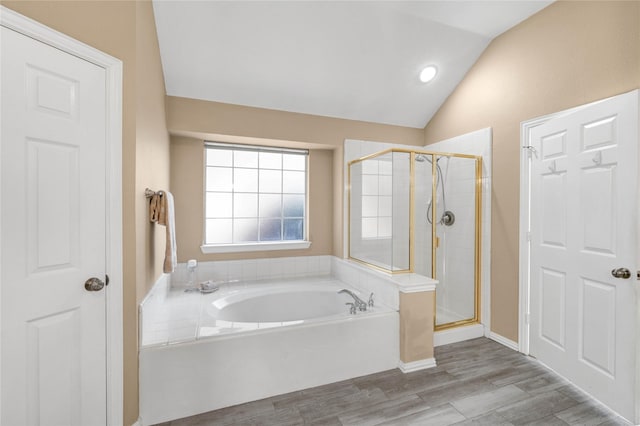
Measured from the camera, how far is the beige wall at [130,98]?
134 cm

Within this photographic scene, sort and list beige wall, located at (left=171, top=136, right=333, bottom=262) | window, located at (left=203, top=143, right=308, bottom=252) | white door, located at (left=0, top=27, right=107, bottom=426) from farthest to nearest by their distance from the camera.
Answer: window, located at (left=203, top=143, right=308, bottom=252)
beige wall, located at (left=171, top=136, right=333, bottom=262)
white door, located at (left=0, top=27, right=107, bottom=426)

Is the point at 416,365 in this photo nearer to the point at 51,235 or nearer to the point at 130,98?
the point at 51,235

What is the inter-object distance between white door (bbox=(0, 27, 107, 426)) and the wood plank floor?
68 centimetres

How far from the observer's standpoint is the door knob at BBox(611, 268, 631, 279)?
67.7 inches

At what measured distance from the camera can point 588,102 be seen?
2.02 m

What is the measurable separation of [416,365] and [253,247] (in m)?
2.01

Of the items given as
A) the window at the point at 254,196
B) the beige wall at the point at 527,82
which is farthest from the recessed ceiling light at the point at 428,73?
the window at the point at 254,196

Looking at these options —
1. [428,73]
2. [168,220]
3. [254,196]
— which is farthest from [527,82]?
[168,220]

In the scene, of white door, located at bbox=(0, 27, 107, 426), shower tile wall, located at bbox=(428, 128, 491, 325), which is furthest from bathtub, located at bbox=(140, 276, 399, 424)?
shower tile wall, located at bbox=(428, 128, 491, 325)

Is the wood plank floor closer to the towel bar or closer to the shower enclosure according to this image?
the shower enclosure

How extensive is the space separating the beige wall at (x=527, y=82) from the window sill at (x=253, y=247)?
6.77 feet

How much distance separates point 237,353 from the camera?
1.87 meters

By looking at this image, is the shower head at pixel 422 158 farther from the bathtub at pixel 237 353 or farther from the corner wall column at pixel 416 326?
the bathtub at pixel 237 353

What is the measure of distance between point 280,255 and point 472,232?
2.12m
